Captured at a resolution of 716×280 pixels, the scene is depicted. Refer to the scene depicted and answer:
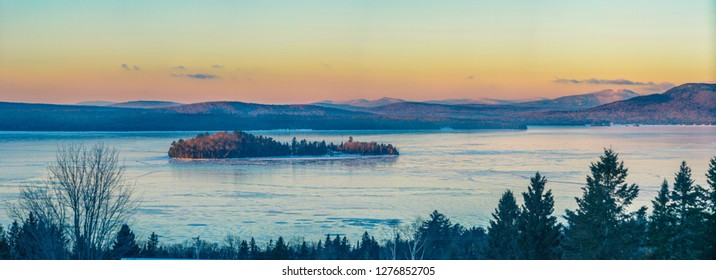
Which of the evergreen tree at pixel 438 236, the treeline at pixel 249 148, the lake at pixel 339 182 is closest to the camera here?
the evergreen tree at pixel 438 236

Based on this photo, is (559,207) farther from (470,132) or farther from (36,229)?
(470,132)

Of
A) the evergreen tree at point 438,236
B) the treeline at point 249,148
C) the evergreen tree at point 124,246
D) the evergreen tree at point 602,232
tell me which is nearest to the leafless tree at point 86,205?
the evergreen tree at point 124,246

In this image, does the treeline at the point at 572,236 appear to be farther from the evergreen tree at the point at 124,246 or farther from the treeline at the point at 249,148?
the treeline at the point at 249,148

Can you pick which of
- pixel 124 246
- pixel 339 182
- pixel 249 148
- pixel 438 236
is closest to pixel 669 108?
pixel 339 182

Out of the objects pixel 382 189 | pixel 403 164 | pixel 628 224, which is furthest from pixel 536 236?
pixel 403 164

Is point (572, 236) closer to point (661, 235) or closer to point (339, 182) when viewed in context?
point (661, 235)

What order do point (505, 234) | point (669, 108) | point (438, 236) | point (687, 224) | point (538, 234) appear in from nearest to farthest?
point (687, 224), point (538, 234), point (505, 234), point (438, 236), point (669, 108)
